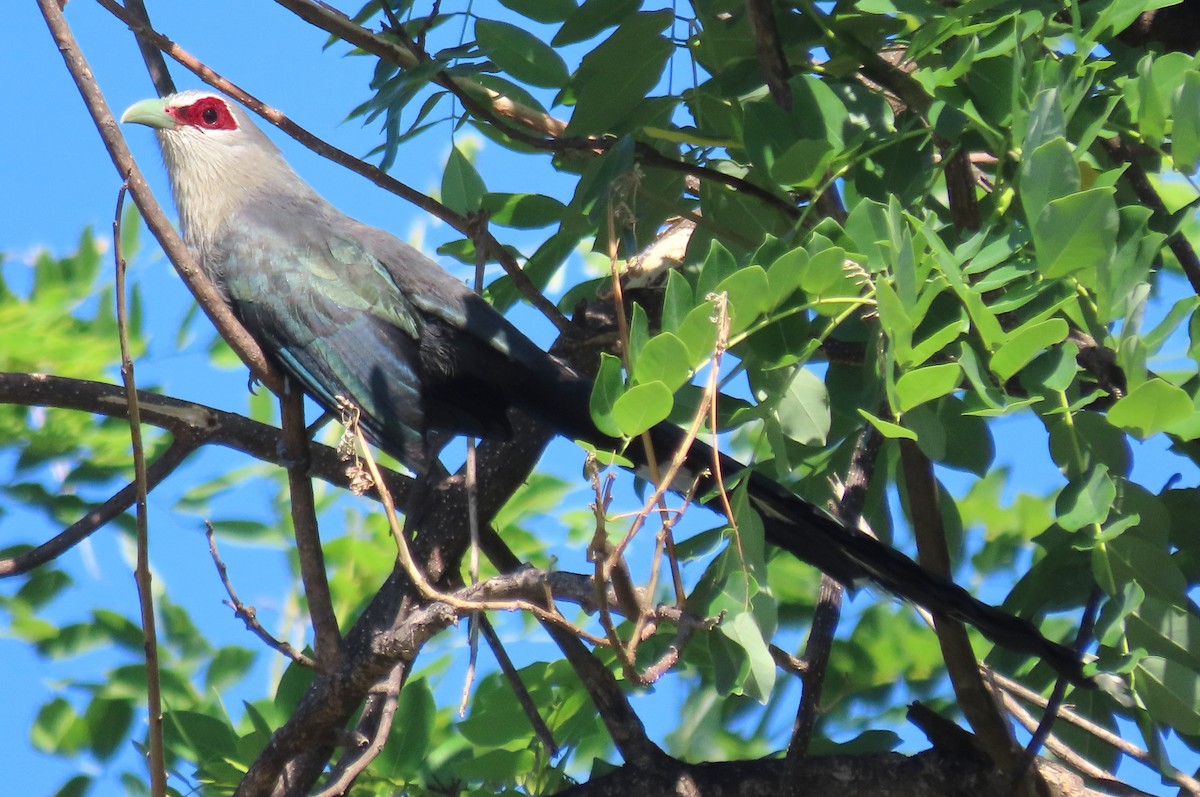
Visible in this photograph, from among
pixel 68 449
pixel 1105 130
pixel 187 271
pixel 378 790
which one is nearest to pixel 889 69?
pixel 1105 130

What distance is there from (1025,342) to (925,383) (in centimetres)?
15

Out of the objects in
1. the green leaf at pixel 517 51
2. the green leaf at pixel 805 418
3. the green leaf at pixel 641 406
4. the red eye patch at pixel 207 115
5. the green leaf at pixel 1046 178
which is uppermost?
the red eye patch at pixel 207 115

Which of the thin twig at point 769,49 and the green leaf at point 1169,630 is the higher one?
the thin twig at point 769,49

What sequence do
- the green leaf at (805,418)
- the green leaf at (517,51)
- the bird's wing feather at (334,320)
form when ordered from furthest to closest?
the bird's wing feather at (334,320)
the green leaf at (517,51)
the green leaf at (805,418)

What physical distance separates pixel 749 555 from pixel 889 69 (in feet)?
3.76

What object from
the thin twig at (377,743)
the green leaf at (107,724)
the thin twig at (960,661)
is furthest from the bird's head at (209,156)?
the thin twig at (960,661)

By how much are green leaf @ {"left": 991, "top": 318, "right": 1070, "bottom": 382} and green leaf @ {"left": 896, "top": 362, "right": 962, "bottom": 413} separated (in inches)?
2.8

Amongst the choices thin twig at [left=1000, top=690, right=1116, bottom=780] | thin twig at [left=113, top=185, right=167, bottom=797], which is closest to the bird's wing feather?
thin twig at [left=113, top=185, right=167, bottom=797]

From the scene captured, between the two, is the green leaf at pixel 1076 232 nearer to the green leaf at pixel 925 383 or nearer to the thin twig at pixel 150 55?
the green leaf at pixel 925 383

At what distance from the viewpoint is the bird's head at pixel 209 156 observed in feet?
14.2

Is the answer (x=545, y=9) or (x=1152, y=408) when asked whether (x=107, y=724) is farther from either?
(x=1152, y=408)

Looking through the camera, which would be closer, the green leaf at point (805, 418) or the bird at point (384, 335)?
the green leaf at point (805, 418)

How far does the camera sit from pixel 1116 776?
8.98ft

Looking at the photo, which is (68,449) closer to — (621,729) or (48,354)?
(48,354)
